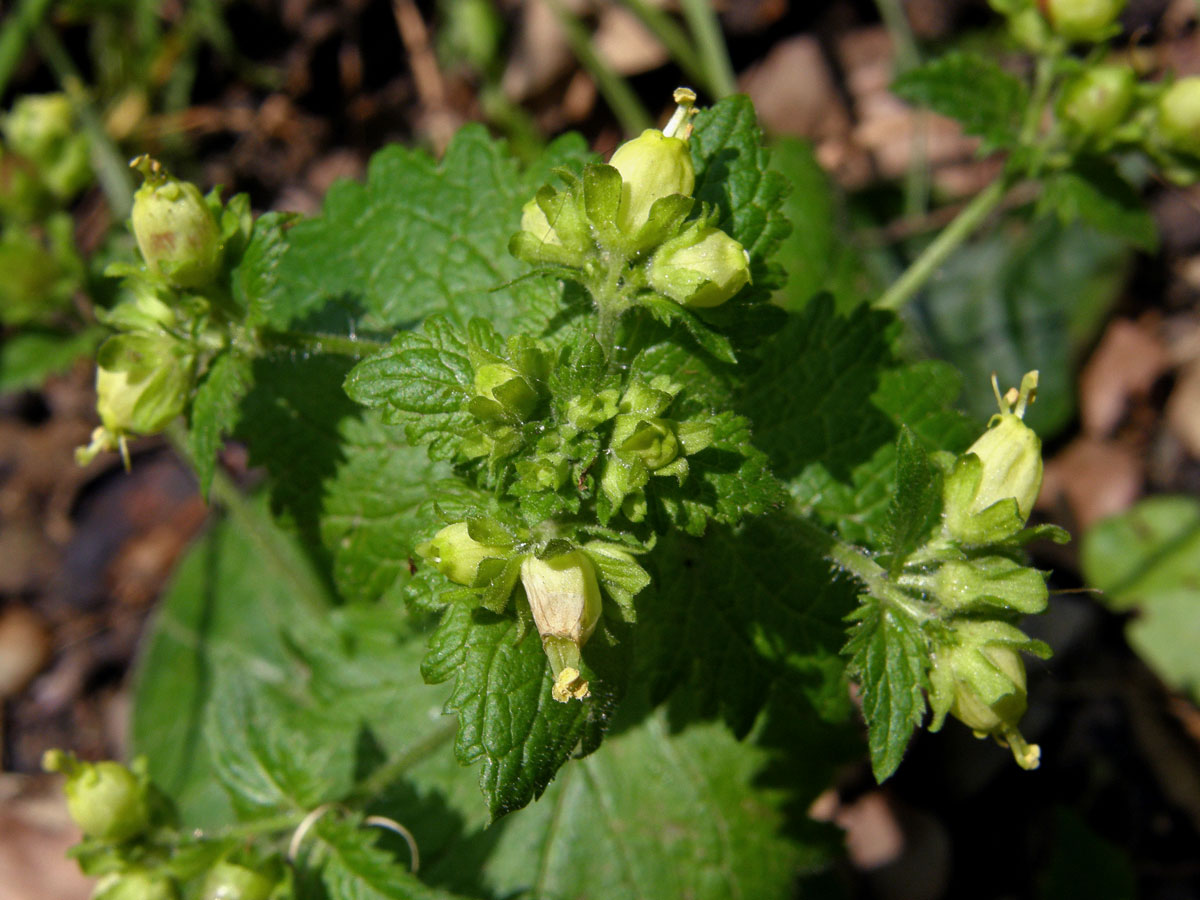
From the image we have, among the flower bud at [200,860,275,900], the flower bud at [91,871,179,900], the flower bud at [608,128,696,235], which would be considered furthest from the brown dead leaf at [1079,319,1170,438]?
the flower bud at [91,871,179,900]

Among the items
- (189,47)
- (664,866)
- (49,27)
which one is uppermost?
(49,27)

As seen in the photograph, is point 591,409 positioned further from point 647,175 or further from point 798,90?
point 798,90

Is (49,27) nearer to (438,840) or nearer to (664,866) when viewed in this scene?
(438,840)

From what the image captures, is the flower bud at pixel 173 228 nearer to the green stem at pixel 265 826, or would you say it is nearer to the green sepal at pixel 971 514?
the green stem at pixel 265 826

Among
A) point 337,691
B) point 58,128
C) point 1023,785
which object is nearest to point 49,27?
point 58,128

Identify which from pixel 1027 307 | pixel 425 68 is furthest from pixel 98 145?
pixel 1027 307

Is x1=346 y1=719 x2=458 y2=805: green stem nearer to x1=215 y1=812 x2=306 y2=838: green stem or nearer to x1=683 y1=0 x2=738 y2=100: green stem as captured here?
x1=215 y1=812 x2=306 y2=838: green stem
